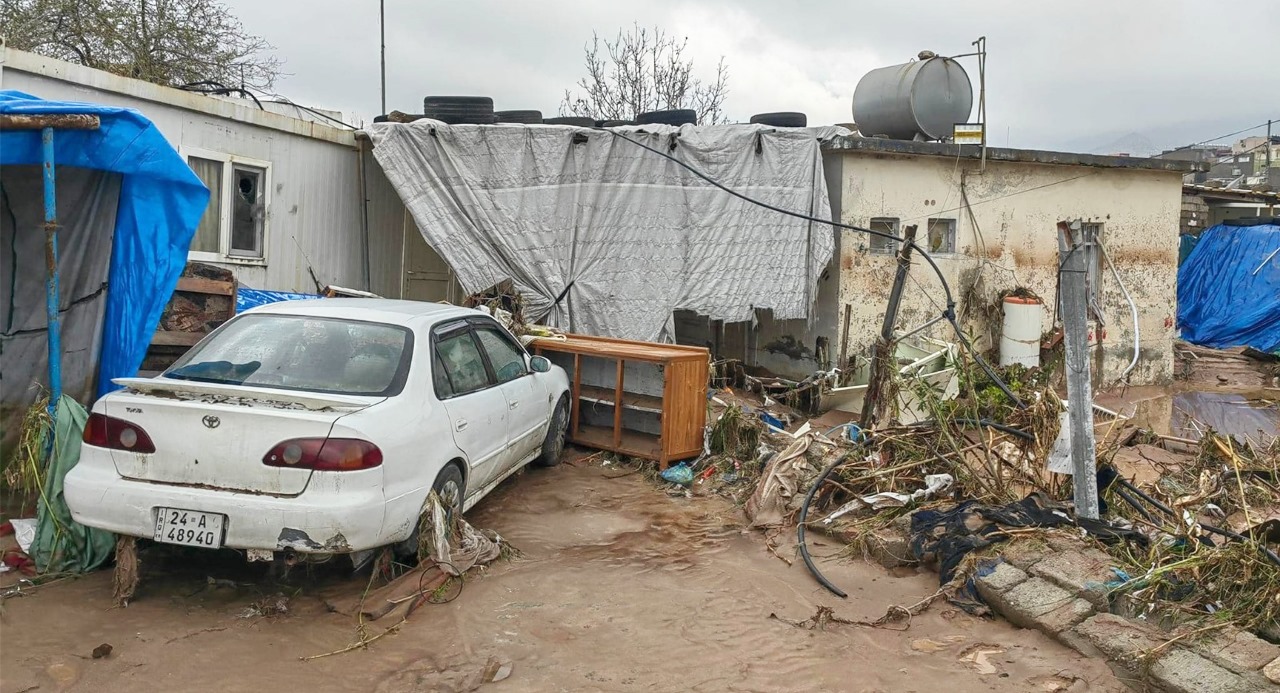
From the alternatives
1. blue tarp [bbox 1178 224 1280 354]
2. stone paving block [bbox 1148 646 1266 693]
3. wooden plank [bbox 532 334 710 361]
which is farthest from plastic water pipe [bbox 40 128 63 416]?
blue tarp [bbox 1178 224 1280 354]

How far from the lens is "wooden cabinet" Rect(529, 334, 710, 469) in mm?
7633

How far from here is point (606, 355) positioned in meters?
7.84

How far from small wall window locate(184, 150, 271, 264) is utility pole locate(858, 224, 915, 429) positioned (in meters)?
6.65

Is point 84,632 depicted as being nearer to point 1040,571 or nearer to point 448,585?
point 448,585

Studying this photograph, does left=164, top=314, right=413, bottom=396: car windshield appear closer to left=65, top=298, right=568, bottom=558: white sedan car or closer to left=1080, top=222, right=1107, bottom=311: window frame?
left=65, top=298, right=568, bottom=558: white sedan car

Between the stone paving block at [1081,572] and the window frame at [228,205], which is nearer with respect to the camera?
the stone paving block at [1081,572]

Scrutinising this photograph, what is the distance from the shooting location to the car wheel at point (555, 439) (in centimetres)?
746

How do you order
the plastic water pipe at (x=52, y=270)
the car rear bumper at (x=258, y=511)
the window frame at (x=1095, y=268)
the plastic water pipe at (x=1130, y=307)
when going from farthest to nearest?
the window frame at (x=1095, y=268) < the plastic water pipe at (x=1130, y=307) < the plastic water pipe at (x=52, y=270) < the car rear bumper at (x=258, y=511)

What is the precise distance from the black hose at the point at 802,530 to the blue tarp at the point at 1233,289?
15143mm

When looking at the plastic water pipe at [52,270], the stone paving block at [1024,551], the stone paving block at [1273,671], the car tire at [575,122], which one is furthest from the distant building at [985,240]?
the plastic water pipe at [52,270]

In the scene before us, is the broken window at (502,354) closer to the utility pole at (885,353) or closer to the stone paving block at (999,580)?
the utility pole at (885,353)

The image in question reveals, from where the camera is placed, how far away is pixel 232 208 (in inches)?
383

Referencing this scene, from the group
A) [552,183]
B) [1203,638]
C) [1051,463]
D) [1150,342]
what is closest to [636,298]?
[552,183]

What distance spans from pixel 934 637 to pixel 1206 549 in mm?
1395
